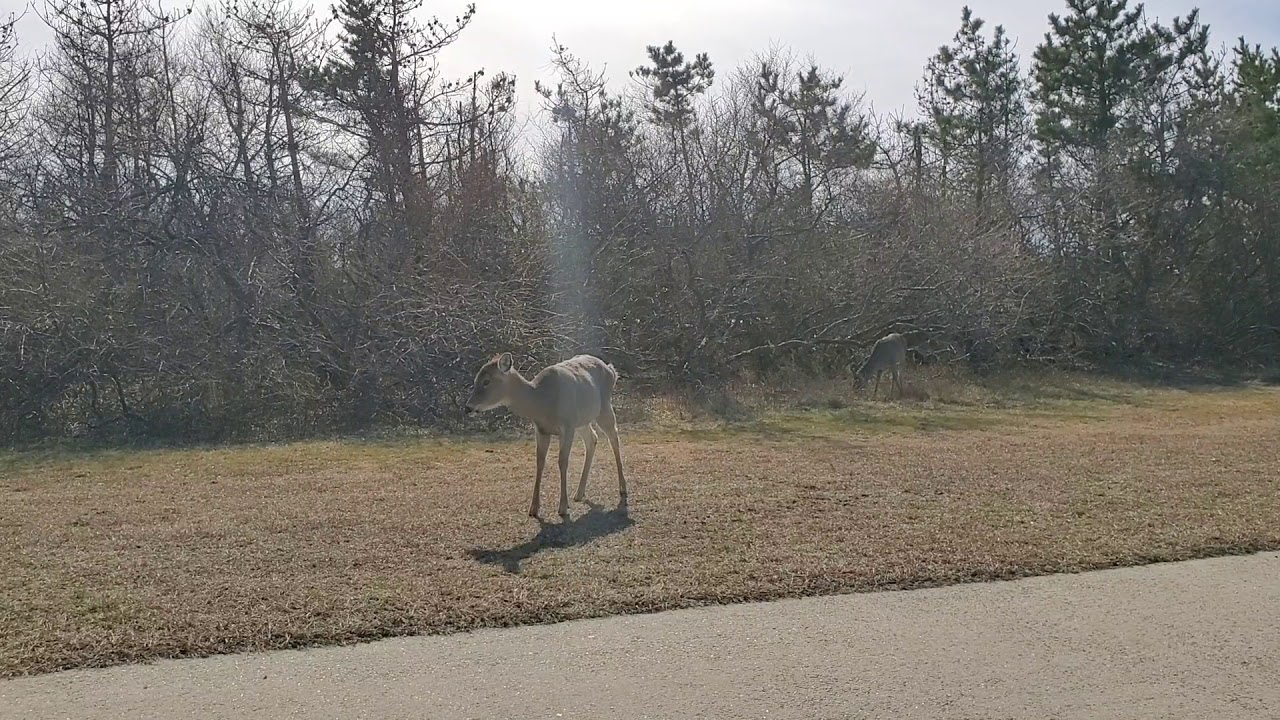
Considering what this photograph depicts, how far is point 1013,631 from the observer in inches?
210

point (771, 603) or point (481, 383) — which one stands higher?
point (481, 383)

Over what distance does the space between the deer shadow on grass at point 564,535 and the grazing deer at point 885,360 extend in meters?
12.3

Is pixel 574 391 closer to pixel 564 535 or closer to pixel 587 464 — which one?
pixel 587 464

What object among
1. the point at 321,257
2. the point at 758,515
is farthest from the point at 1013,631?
the point at 321,257

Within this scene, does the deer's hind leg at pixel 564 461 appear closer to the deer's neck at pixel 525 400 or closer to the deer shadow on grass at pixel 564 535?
the deer shadow on grass at pixel 564 535

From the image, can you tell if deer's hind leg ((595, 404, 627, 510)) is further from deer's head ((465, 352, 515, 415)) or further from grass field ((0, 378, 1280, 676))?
deer's head ((465, 352, 515, 415))

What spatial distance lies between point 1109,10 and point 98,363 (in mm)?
29037

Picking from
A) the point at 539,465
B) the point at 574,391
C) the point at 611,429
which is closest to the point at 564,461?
the point at 539,465

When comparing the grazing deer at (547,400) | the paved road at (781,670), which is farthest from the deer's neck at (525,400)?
the paved road at (781,670)

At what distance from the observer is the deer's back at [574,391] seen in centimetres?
896

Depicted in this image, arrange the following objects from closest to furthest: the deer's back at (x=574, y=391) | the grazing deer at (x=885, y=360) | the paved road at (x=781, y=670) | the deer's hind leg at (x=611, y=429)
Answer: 1. the paved road at (x=781, y=670)
2. the deer's back at (x=574, y=391)
3. the deer's hind leg at (x=611, y=429)
4. the grazing deer at (x=885, y=360)

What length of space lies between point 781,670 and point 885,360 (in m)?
15.9

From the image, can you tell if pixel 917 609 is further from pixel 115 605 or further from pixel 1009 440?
pixel 1009 440

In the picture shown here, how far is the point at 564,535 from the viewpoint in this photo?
7.61m
